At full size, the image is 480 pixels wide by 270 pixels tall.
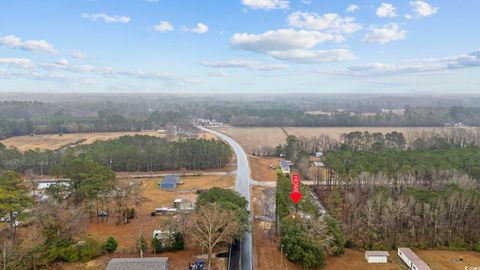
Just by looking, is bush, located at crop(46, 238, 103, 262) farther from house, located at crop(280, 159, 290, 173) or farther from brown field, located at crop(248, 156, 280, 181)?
house, located at crop(280, 159, 290, 173)

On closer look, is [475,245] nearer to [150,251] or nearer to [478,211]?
[478,211]

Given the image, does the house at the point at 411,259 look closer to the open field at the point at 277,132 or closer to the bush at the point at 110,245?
the bush at the point at 110,245

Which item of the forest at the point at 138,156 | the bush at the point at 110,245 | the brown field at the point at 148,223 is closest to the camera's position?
the brown field at the point at 148,223

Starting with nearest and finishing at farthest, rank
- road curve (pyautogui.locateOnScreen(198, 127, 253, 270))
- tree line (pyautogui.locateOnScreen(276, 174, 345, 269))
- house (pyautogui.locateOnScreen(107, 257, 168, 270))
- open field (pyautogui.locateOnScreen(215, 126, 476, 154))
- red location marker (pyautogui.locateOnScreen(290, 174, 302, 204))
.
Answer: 1. house (pyautogui.locateOnScreen(107, 257, 168, 270))
2. tree line (pyautogui.locateOnScreen(276, 174, 345, 269))
3. road curve (pyautogui.locateOnScreen(198, 127, 253, 270))
4. red location marker (pyautogui.locateOnScreen(290, 174, 302, 204))
5. open field (pyautogui.locateOnScreen(215, 126, 476, 154))

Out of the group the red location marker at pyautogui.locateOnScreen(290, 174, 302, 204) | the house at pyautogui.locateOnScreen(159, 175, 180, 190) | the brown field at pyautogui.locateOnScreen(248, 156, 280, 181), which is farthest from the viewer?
the brown field at pyautogui.locateOnScreen(248, 156, 280, 181)

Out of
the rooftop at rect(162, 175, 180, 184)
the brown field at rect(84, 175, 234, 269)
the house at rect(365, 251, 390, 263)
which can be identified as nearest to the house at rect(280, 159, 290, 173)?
the brown field at rect(84, 175, 234, 269)

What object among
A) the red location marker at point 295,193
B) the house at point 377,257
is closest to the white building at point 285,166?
the red location marker at point 295,193
